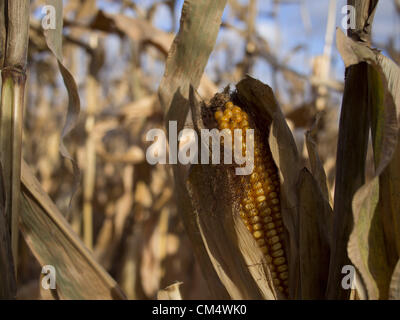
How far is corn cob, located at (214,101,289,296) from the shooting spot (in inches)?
36.5

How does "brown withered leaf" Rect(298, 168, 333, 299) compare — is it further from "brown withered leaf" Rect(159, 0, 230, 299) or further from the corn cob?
"brown withered leaf" Rect(159, 0, 230, 299)

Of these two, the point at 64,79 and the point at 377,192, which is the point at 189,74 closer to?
the point at 64,79

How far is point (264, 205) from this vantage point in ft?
3.14

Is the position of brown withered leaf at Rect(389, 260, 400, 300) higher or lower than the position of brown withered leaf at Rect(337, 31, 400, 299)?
lower

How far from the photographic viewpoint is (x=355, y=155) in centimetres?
86

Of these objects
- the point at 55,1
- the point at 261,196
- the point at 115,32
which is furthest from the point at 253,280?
the point at 115,32

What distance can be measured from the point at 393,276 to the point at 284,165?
0.31 metres

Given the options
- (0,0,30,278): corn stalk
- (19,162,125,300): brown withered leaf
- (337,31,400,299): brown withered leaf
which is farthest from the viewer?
(19,162,125,300): brown withered leaf

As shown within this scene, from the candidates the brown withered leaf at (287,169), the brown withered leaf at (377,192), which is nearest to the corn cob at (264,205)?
the brown withered leaf at (287,169)

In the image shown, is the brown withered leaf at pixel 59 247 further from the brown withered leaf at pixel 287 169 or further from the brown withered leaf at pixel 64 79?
the brown withered leaf at pixel 287 169

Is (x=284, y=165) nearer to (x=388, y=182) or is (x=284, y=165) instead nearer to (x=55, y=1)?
(x=388, y=182)

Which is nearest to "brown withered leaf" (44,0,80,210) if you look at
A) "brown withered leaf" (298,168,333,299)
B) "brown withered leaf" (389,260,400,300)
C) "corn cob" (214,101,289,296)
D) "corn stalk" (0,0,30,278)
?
"corn stalk" (0,0,30,278)

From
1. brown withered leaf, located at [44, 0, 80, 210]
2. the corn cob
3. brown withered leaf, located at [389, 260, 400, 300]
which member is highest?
brown withered leaf, located at [44, 0, 80, 210]

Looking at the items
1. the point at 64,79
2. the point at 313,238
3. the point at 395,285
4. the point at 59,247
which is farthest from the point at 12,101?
the point at 395,285
